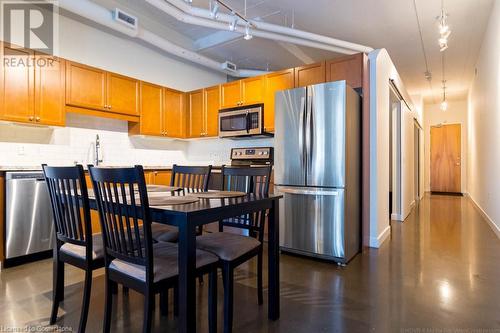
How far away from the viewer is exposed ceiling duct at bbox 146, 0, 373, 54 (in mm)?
3318

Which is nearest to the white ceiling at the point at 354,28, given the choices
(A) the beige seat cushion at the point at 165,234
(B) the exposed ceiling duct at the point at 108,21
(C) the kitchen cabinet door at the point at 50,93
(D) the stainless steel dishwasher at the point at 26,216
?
(B) the exposed ceiling duct at the point at 108,21

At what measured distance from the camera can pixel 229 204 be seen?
5.02 feet

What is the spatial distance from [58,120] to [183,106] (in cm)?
214

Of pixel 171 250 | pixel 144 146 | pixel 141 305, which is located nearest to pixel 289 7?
pixel 144 146

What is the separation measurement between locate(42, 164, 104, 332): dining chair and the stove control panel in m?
2.74

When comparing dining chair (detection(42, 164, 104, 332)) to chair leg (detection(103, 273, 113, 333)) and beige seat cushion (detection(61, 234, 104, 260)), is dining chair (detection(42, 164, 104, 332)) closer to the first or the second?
beige seat cushion (detection(61, 234, 104, 260))

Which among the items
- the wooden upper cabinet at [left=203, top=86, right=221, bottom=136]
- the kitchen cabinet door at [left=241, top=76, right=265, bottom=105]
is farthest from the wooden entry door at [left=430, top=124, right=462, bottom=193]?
the wooden upper cabinet at [left=203, top=86, right=221, bottom=136]

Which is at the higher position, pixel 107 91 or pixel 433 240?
pixel 107 91

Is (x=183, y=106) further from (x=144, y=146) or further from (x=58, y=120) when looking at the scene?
(x=58, y=120)

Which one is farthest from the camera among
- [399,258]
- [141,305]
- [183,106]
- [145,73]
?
[183,106]

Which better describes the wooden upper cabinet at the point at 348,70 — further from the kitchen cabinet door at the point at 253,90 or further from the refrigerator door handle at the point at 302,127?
the kitchen cabinet door at the point at 253,90

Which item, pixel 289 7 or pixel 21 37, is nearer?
pixel 21 37

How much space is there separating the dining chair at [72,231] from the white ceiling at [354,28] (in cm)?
313

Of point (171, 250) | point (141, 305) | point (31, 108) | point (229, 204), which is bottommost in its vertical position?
point (141, 305)
